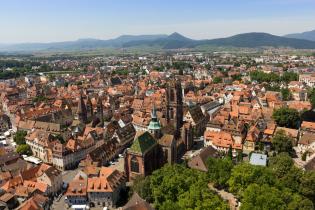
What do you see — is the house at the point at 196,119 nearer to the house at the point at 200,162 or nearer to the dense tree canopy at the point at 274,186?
the house at the point at 200,162

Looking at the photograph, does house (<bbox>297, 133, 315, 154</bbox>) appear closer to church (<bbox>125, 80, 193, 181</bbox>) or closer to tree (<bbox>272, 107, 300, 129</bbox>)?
tree (<bbox>272, 107, 300, 129</bbox>)

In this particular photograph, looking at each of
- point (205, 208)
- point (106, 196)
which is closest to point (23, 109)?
point (106, 196)

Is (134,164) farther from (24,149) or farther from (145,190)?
(24,149)

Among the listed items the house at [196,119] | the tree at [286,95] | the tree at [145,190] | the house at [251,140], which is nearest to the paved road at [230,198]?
the tree at [145,190]

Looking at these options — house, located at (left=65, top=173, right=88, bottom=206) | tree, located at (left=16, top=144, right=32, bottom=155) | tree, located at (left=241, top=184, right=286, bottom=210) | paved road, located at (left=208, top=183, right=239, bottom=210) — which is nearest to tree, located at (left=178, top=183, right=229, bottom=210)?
tree, located at (left=241, top=184, right=286, bottom=210)

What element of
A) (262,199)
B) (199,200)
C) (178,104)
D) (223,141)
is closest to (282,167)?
(262,199)

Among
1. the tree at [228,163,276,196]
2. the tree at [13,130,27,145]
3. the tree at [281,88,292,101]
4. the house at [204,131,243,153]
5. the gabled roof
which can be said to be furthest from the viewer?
the tree at [281,88,292,101]
